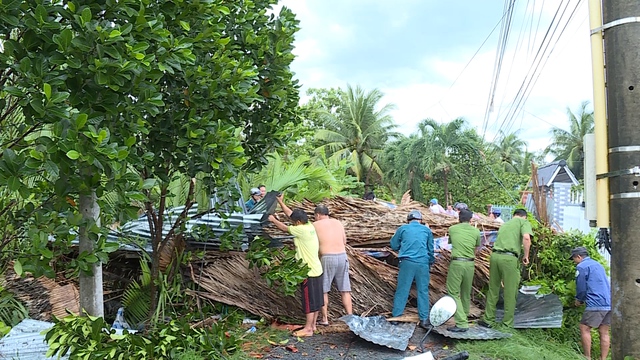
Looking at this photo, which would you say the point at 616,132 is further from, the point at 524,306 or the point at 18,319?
the point at 18,319

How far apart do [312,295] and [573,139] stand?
3931 centimetres

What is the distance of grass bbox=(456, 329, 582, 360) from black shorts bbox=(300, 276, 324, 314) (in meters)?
1.78

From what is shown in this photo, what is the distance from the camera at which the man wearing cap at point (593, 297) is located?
6.48 metres

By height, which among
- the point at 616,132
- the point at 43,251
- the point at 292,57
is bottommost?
the point at 43,251

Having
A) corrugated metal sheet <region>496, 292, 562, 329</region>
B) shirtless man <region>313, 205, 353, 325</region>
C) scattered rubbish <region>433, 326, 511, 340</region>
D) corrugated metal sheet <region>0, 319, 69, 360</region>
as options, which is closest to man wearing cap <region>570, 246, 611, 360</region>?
corrugated metal sheet <region>496, 292, 562, 329</region>

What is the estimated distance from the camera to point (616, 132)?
8.61ft

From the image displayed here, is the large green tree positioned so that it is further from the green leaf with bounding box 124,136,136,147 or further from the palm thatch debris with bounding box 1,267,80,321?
the palm thatch debris with bounding box 1,267,80,321

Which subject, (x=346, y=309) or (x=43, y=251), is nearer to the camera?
(x=43, y=251)

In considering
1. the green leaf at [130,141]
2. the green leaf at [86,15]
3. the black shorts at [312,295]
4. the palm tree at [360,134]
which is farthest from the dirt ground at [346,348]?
the palm tree at [360,134]

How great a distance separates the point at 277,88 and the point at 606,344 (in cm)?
555

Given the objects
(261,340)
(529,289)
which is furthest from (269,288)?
(529,289)

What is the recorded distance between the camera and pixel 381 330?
21.2 ft

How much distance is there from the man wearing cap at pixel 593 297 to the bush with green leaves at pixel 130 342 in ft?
15.3

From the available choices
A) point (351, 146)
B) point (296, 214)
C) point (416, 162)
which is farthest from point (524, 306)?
point (351, 146)
